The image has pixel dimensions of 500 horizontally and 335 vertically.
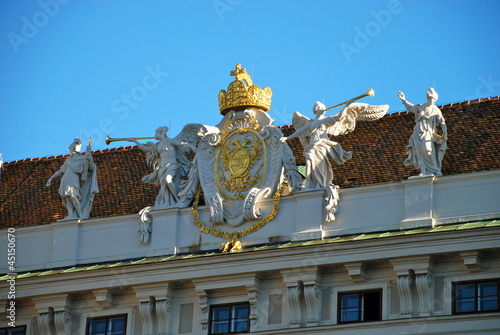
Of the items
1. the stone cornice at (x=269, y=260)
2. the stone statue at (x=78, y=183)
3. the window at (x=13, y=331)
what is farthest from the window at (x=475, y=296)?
the window at (x=13, y=331)

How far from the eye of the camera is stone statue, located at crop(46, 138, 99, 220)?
1425 inches

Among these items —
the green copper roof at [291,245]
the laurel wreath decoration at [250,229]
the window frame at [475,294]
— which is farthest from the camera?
the laurel wreath decoration at [250,229]

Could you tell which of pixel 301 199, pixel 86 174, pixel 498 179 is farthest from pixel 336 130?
pixel 86 174

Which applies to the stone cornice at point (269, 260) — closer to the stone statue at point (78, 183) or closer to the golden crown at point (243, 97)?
the stone statue at point (78, 183)

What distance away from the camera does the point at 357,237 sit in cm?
3234

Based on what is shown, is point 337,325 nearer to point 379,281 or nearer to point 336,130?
point 379,281

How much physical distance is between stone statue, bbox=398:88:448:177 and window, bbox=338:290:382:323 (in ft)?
8.75

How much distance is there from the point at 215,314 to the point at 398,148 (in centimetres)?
577

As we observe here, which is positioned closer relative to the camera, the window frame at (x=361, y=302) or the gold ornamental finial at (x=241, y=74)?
the window frame at (x=361, y=302)

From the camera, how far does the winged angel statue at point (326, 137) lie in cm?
3353

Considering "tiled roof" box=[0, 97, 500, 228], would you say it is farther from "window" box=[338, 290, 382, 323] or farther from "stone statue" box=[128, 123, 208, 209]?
"window" box=[338, 290, 382, 323]

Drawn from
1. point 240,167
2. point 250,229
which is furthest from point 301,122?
point 250,229

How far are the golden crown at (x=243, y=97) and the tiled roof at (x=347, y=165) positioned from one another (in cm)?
213

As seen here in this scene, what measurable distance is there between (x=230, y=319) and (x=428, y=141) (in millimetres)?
5437
